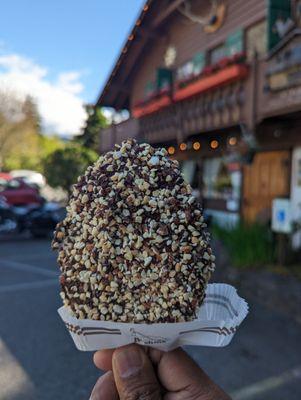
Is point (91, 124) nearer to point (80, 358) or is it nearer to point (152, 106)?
point (152, 106)

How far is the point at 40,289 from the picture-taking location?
693 cm

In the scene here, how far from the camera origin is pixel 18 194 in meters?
15.4

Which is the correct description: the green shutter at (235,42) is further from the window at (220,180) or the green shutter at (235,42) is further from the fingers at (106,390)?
the fingers at (106,390)

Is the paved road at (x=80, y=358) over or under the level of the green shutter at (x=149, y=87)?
under

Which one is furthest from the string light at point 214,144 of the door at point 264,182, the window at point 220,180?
the door at point 264,182

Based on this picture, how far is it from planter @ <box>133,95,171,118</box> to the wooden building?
32mm

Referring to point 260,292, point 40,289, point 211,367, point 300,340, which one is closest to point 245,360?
point 211,367

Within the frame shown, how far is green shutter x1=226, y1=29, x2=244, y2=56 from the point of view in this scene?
9.78 metres

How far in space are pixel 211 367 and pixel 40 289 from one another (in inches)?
150

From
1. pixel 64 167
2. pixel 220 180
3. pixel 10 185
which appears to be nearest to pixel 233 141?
pixel 220 180

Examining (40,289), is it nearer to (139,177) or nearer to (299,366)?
(299,366)

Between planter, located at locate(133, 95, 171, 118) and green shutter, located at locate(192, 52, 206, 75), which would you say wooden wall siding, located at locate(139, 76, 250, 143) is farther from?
green shutter, located at locate(192, 52, 206, 75)

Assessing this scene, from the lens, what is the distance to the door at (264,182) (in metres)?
9.19

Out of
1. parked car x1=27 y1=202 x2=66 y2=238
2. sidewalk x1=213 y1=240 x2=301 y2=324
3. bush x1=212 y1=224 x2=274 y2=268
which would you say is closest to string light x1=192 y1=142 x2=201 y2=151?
parked car x1=27 y1=202 x2=66 y2=238
